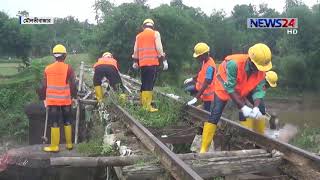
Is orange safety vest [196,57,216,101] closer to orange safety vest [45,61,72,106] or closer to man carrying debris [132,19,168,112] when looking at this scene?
man carrying debris [132,19,168,112]

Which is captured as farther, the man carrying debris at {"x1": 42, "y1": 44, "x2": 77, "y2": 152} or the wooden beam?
the man carrying debris at {"x1": 42, "y1": 44, "x2": 77, "y2": 152}

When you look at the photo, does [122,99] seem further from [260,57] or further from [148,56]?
[260,57]

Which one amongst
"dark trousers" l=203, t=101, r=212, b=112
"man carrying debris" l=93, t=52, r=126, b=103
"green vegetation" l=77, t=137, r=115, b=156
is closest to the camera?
"green vegetation" l=77, t=137, r=115, b=156

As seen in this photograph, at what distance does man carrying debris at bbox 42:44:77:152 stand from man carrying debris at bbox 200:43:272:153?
3053 mm

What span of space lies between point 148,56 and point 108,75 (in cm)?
132

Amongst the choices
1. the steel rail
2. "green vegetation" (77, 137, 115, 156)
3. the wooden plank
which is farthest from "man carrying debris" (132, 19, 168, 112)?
the wooden plank

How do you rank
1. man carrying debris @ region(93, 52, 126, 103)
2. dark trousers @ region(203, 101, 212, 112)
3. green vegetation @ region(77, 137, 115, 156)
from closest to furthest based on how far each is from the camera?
green vegetation @ region(77, 137, 115, 156), dark trousers @ region(203, 101, 212, 112), man carrying debris @ region(93, 52, 126, 103)

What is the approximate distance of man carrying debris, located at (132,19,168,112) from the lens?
9047mm

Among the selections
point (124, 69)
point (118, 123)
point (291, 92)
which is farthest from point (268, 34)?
point (118, 123)

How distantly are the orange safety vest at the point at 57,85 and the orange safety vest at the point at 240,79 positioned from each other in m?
3.07

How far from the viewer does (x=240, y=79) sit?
19.4ft

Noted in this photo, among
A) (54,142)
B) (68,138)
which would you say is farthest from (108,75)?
(54,142)

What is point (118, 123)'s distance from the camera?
827 centimetres

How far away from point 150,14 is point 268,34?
46.7m
